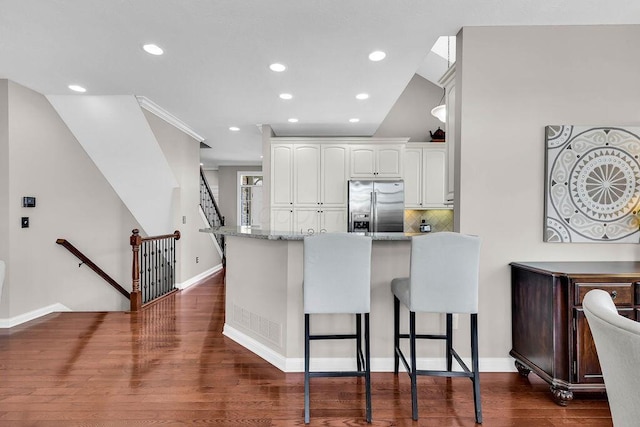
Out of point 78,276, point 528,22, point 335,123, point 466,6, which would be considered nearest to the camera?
point 466,6

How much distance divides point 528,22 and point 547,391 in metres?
2.59

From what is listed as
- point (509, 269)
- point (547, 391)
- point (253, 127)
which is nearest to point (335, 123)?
point (253, 127)

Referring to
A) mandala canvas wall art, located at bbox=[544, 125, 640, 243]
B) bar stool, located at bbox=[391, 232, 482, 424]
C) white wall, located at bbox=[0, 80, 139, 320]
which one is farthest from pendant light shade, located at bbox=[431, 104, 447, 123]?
white wall, located at bbox=[0, 80, 139, 320]

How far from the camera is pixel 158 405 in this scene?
2.03m

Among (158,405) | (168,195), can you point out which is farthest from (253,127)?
(158,405)

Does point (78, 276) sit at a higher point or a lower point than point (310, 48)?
lower

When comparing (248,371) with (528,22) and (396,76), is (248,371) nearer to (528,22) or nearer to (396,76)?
(396,76)

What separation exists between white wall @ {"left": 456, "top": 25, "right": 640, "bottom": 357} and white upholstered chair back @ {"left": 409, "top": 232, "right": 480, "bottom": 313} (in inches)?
22.2

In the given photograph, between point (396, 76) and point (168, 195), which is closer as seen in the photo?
point (396, 76)

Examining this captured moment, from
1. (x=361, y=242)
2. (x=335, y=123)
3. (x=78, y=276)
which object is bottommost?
(x=78, y=276)

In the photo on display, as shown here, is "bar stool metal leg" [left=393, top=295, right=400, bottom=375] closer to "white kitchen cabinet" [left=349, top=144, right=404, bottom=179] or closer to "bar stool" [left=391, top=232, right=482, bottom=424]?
"bar stool" [left=391, top=232, right=482, bottom=424]

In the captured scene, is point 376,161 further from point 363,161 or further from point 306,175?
point 306,175

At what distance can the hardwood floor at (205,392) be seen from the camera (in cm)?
190

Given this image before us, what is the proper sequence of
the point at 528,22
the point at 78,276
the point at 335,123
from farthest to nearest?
1. the point at 335,123
2. the point at 78,276
3. the point at 528,22
